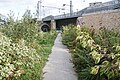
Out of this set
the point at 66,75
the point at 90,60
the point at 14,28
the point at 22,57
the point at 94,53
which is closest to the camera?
the point at 22,57

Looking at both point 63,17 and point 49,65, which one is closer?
point 49,65

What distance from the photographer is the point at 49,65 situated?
414 inches

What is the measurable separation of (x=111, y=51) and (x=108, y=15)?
8.28m

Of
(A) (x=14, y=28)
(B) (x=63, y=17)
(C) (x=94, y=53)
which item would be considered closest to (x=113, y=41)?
(C) (x=94, y=53)

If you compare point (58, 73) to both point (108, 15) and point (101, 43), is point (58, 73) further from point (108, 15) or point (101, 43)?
point (108, 15)

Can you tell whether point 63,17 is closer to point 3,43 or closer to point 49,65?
point 49,65

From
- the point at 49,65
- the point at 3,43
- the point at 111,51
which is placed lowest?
the point at 49,65

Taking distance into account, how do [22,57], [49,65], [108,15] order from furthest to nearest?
[108,15]
[49,65]
[22,57]

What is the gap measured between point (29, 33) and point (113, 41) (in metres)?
4.73

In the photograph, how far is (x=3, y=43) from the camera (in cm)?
548

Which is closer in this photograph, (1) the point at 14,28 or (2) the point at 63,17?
(1) the point at 14,28

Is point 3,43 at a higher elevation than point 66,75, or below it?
higher

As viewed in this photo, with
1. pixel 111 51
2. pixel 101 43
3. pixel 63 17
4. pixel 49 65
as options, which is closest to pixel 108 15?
pixel 49 65

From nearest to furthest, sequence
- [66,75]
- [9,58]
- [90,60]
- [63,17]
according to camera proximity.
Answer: [9,58]
[90,60]
[66,75]
[63,17]
